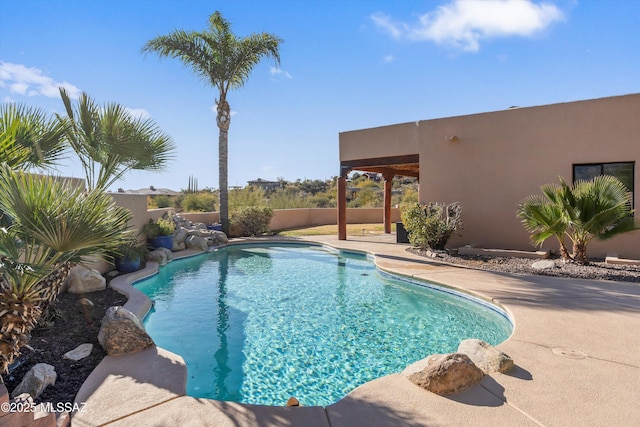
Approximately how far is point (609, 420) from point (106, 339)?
515 cm

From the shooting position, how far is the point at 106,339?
4371mm

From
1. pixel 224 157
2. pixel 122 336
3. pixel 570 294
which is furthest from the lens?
pixel 224 157

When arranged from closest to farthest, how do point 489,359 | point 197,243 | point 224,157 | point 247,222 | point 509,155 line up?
1. point 489,359
2. point 509,155
3. point 197,243
4. point 224,157
5. point 247,222

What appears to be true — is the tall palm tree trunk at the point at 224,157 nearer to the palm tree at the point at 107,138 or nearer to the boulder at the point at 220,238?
the boulder at the point at 220,238

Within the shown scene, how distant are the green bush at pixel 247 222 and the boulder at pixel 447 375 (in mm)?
14668

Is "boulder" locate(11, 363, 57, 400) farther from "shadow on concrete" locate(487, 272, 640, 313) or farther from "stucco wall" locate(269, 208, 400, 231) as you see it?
"stucco wall" locate(269, 208, 400, 231)

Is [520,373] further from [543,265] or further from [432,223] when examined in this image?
[432,223]

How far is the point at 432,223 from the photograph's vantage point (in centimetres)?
1142

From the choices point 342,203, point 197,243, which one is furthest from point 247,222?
point 342,203

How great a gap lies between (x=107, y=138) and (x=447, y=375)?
6897 millimetres

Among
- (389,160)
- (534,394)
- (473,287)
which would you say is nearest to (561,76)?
(389,160)

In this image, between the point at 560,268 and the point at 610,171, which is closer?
the point at 560,268

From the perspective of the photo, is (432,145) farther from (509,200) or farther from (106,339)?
(106,339)

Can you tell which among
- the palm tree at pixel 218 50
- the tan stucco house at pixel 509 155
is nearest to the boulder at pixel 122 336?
the tan stucco house at pixel 509 155
